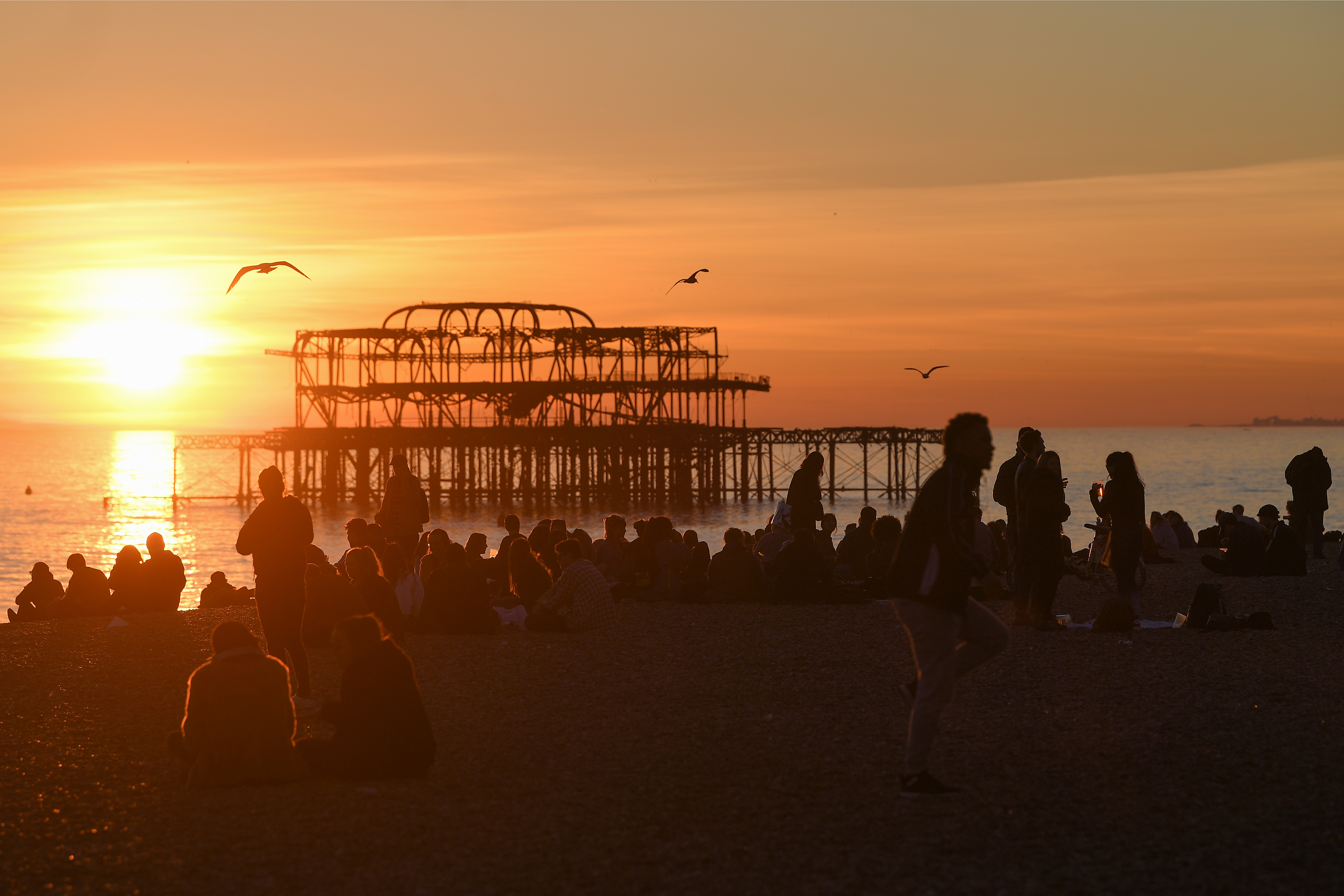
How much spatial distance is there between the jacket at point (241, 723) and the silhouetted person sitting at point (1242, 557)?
12.9m

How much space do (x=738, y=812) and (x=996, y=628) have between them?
1.46 m

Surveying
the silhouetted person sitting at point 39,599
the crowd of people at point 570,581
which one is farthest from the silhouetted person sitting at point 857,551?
the silhouetted person sitting at point 39,599

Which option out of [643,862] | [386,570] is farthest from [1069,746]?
[386,570]

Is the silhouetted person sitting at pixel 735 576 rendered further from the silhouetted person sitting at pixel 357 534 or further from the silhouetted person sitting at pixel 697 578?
the silhouetted person sitting at pixel 357 534

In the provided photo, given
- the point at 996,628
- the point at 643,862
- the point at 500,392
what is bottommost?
the point at 643,862

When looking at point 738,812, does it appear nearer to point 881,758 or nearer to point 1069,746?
point 881,758

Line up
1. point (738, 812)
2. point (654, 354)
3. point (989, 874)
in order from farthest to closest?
point (654, 354) → point (738, 812) → point (989, 874)

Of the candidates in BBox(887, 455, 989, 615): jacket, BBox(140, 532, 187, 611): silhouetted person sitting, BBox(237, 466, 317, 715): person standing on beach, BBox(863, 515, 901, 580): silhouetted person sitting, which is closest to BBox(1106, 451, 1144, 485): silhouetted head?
BBox(863, 515, 901, 580): silhouetted person sitting

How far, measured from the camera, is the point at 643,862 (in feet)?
16.3

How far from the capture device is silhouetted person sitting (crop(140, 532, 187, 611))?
1409 cm

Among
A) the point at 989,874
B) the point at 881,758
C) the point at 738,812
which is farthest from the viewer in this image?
the point at 881,758

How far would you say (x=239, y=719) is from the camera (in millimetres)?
6129

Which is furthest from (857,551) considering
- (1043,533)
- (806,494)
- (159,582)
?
(159,582)

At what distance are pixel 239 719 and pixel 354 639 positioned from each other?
0.65 m
